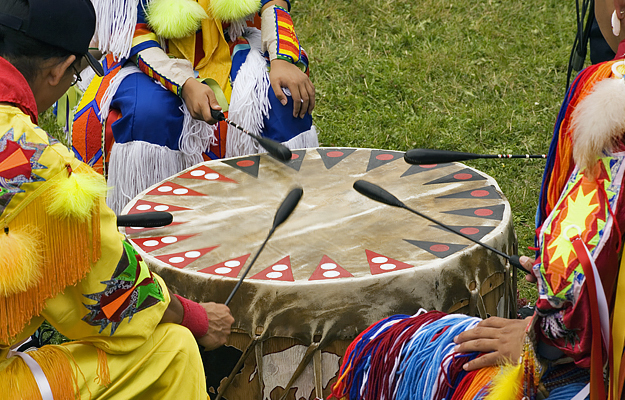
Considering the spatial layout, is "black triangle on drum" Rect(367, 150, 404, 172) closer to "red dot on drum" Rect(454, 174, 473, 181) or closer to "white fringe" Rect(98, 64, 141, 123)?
"red dot on drum" Rect(454, 174, 473, 181)

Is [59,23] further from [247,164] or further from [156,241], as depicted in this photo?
[247,164]

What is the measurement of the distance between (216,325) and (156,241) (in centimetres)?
38

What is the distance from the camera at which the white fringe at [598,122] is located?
4.29 feet

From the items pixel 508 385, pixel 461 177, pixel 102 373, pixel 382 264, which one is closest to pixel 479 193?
pixel 461 177

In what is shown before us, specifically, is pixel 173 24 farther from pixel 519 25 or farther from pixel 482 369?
pixel 519 25

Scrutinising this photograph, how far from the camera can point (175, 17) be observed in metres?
2.87

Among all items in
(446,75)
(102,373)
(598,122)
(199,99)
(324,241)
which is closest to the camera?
(598,122)

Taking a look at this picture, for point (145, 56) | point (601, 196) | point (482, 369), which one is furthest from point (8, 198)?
point (145, 56)

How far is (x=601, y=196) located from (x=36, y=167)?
1.07 m

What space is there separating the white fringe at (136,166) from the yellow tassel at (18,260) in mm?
1393

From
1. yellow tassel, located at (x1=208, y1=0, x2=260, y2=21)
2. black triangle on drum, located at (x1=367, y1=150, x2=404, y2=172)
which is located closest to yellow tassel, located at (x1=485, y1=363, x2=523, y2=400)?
black triangle on drum, located at (x1=367, y1=150, x2=404, y2=172)

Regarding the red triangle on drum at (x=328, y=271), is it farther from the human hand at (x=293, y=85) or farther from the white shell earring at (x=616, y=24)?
the human hand at (x=293, y=85)

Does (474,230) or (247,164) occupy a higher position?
(247,164)

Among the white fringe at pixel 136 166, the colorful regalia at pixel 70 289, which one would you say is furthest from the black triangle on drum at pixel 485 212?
the white fringe at pixel 136 166
